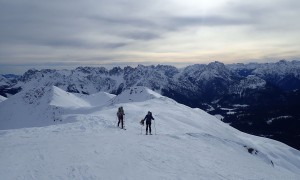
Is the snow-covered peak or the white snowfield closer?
the white snowfield

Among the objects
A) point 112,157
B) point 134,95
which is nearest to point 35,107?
point 134,95

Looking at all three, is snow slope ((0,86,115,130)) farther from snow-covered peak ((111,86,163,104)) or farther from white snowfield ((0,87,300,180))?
white snowfield ((0,87,300,180))

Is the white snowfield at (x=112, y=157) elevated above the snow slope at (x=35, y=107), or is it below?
above

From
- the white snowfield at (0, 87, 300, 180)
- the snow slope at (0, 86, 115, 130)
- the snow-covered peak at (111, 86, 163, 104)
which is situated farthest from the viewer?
the snow-covered peak at (111, 86, 163, 104)

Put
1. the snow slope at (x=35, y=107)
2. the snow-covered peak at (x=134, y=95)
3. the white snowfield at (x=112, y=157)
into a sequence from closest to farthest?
the white snowfield at (x=112, y=157)
the snow slope at (x=35, y=107)
the snow-covered peak at (x=134, y=95)

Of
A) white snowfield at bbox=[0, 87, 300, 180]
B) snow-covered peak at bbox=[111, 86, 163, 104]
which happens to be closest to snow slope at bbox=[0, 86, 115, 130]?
snow-covered peak at bbox=[111, 86, 163, 104]

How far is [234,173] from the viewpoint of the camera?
79.7ft

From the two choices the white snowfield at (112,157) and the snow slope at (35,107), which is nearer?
the white snowfield at (112,157)

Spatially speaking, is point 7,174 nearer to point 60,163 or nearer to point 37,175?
point 37,175

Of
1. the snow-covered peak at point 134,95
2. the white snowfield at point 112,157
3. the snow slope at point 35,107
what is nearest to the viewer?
the white snowfield at point 112,157

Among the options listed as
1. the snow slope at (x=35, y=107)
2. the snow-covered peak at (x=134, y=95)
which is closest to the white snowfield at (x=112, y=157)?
the snow slope at (x=35, y=107)

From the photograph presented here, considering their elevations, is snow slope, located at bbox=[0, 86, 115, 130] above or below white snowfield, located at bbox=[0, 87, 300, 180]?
below

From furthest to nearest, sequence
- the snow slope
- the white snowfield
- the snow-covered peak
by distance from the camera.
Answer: the snow-covered peak
the snow slope
the white snowfield

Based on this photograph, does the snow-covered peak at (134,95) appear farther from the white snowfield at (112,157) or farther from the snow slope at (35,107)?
the white snowfield at (112,157)
